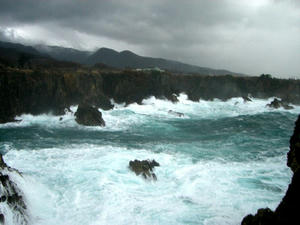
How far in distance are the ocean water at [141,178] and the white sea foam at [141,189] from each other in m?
0.04

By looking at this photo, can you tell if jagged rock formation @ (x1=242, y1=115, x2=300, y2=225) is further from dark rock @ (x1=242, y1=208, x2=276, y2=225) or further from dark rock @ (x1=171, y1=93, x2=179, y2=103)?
dark rock @ (x1=171, y1=93, x2=179, y2=103)

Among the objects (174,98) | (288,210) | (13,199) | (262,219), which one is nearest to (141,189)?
(13,199)

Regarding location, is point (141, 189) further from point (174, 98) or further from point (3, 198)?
point (174, 98)

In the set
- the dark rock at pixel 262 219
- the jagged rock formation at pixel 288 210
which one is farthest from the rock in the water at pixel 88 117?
the jagged rock formation at pixel 288 210

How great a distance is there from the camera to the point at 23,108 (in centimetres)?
3516

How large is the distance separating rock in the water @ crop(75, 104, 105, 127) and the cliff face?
532cm

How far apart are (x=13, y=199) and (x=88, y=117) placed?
21975 mm

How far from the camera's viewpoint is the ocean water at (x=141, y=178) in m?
11.2

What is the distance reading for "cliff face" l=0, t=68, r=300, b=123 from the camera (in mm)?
34875

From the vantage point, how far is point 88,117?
1262 inches

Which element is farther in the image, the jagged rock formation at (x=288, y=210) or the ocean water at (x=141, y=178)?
the ocean water at (x=141, y=178)

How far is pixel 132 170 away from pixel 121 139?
965cm

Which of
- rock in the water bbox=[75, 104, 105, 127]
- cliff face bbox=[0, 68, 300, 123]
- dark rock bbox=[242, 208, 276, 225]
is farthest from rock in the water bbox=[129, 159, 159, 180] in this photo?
cliff face bbox=[0, 68, 300, 123]

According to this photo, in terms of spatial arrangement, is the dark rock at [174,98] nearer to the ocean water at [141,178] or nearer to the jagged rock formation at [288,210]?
the ocean water at [141,178]
